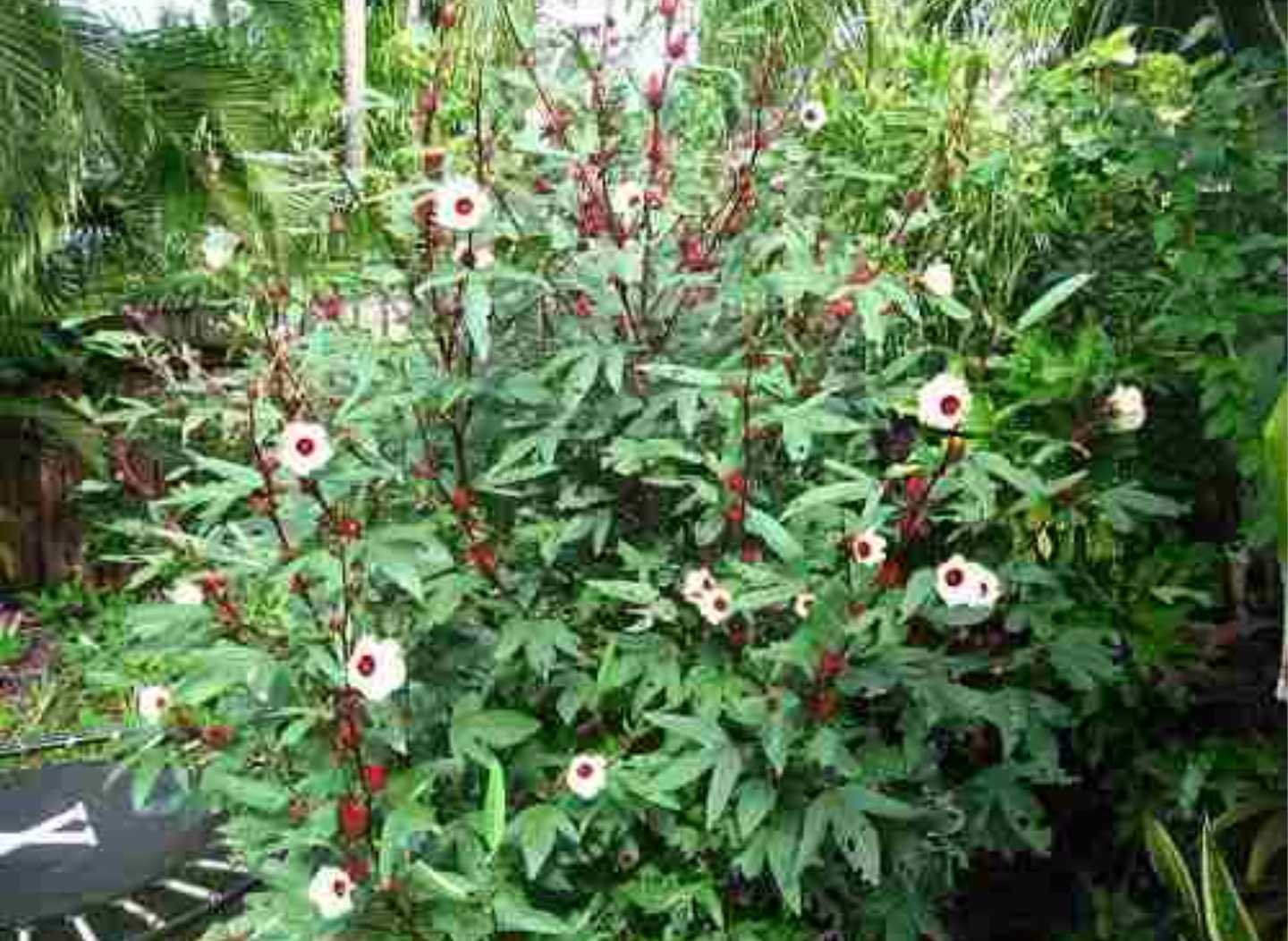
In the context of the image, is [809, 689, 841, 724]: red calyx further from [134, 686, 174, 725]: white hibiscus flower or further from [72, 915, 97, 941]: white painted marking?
[72, 915, 97, 941]: white painted marking

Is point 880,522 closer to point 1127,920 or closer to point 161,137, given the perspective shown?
point 1127,920

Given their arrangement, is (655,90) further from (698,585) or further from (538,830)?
(538,830)

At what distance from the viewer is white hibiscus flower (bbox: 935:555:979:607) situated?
1208 mm

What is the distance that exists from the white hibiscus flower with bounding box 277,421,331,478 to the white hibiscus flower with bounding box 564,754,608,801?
0.42 metres

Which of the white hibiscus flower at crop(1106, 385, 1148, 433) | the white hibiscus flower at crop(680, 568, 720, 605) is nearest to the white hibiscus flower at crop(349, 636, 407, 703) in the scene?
the white hibiscus flower at crop(680, 568, 720, 605)

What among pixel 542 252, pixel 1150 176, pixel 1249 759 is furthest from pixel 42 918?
pixel 1150 176

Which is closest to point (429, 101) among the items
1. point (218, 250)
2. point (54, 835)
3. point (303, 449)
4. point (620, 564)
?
point (218, 250)

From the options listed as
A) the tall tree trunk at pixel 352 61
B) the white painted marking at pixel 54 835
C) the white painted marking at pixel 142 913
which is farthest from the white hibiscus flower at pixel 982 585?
the white painted marking at pixel 54 835

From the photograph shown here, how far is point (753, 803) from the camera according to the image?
1.27m

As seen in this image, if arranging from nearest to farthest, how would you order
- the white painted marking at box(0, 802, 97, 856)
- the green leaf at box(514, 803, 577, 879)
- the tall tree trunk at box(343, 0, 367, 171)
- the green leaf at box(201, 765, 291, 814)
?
the green leaf at box(514, 803, 577, 879) < the green leaf at box(201, 765, 291, 814) < the tall tree trunk at box(343, 0, 367, 171) < the white painted marking at box(0, 802, 97, 856)

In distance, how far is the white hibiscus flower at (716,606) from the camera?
1323 mm

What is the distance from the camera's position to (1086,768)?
1.73 meters

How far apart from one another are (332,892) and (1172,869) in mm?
915

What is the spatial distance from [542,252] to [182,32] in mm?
3433
